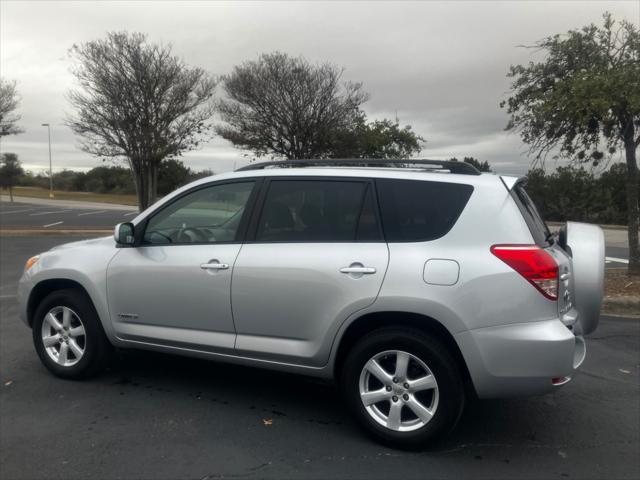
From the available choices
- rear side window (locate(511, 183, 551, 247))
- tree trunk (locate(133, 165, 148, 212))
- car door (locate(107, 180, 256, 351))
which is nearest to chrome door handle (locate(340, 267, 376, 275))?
car door (locate(107, 180, 256, 351))

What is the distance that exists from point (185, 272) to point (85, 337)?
3.76ft

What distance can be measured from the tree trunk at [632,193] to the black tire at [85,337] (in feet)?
27.2

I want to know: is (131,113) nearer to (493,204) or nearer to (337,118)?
(337,118)

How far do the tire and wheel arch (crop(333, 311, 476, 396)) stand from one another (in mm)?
58

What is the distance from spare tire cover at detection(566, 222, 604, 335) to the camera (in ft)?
12.8

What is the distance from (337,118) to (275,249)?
2086cm

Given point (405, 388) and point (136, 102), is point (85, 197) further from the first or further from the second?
point (405, 388)

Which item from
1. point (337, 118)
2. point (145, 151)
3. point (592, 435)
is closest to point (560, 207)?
point (337, 118)

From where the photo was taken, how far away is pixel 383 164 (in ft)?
13.8

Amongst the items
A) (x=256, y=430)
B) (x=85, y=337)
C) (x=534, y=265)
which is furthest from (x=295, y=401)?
(x=534, y=265)

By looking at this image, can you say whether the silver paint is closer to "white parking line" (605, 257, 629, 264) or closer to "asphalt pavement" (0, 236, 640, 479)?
"asphalt pavement" (0, 236, 640, 479)

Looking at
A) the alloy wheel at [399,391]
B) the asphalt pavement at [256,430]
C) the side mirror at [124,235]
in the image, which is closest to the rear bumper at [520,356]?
the alloy wheel at [399,391]

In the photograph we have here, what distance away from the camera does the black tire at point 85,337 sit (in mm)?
4574

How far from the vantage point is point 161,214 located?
4.47 metres
